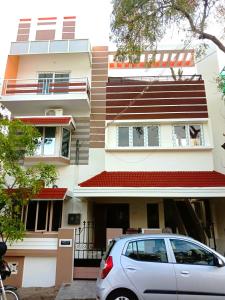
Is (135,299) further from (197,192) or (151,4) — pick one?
(151,4)

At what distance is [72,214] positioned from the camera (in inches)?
506

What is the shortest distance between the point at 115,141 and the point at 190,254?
8.37 m

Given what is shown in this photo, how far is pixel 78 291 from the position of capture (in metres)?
7.94

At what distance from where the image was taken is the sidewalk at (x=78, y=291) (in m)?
7.51

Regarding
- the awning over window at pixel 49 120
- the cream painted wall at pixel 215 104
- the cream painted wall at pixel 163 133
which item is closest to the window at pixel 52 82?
the awning over window at pixel 49 120

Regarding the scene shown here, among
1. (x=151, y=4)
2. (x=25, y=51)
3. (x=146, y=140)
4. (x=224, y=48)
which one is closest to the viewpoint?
(x=224, y=48)

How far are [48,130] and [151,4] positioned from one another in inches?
280

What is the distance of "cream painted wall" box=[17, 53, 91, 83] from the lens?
1567 cm

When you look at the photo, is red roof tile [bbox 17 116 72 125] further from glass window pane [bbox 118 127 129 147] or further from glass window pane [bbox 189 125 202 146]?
glass window pane [bbox 189 125 202 146]

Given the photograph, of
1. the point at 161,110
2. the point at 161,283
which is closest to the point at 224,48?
the point at 161,110

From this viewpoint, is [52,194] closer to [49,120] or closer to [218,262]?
[49,120]

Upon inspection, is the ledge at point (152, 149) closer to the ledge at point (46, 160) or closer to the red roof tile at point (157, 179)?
the red roof tile at point (157, 179)

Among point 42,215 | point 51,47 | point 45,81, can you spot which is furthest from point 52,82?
point 42,215

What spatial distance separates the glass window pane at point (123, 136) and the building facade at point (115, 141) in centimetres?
5
